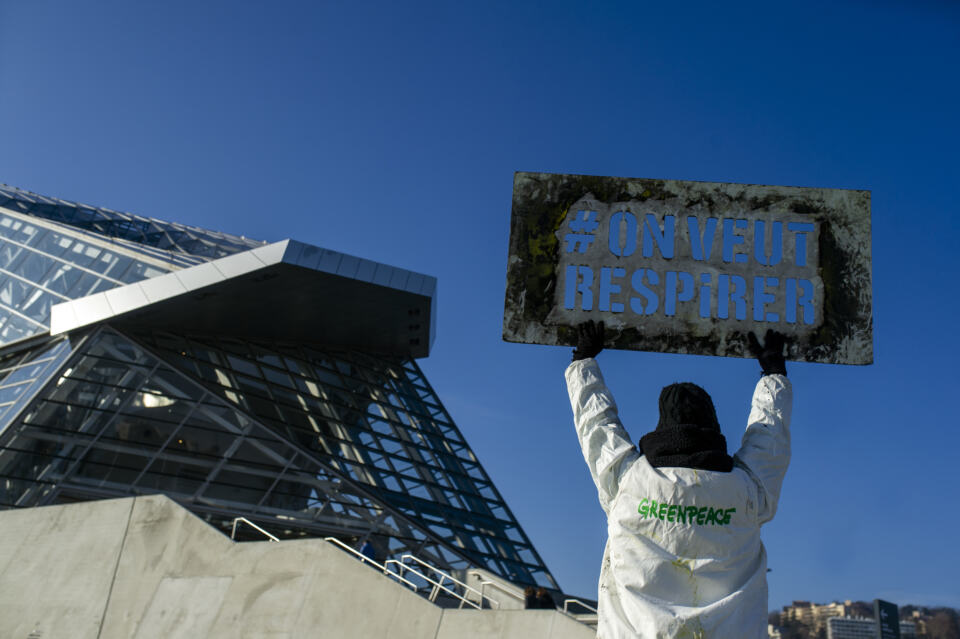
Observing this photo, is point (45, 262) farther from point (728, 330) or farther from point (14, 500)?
point (728, 330)

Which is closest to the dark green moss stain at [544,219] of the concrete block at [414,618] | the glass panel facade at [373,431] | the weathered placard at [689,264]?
the weathered placard at [689,264]

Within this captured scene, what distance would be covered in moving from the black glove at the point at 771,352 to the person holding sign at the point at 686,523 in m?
0.35

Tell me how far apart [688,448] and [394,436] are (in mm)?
19709

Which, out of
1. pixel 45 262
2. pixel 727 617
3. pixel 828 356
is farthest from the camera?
pixel 45 262

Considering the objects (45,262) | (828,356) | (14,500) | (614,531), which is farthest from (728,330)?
(45,262)

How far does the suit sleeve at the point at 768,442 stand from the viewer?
11.8 feet

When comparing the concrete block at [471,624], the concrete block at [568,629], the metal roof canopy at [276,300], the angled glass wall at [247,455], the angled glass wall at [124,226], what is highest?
the angled glass wall at [124,226]

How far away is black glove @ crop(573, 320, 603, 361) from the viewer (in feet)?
13.1

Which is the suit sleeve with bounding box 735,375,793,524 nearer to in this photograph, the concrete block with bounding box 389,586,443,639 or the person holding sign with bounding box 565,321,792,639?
the person holding sign with bounding box 565,321,792,639

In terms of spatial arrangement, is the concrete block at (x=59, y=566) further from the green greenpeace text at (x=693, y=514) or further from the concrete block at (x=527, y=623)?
the green greenpeace text at (x=693, y=514)

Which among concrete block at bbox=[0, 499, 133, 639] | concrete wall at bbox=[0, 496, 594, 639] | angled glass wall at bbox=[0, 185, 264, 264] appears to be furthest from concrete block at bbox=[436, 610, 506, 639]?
angled glass wall at bbox=[0, 185, 264, 264]

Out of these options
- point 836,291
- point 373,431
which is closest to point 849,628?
point 373,431

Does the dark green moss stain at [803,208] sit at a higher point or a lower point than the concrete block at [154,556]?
higher

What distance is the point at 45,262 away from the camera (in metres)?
24.4
